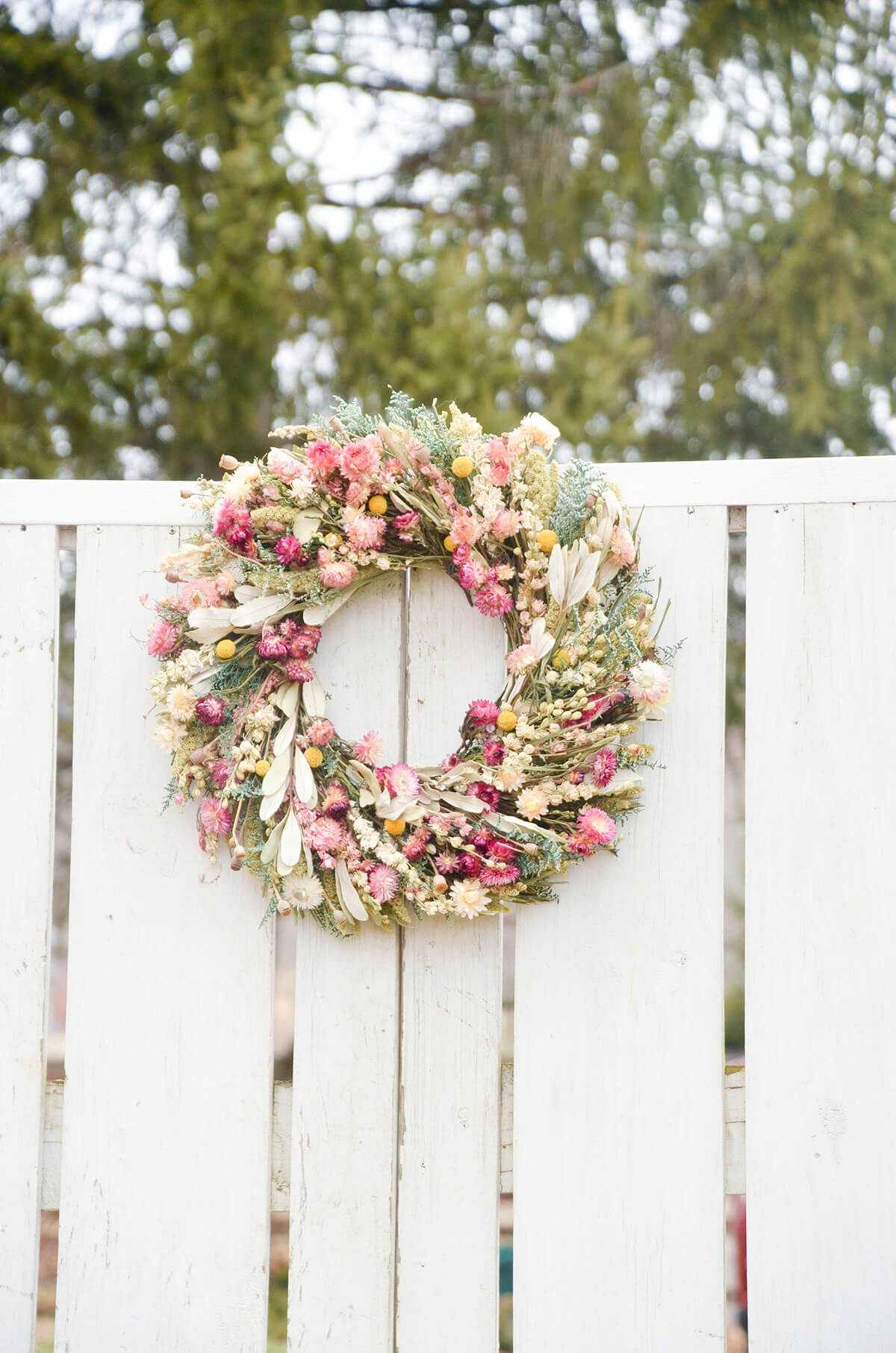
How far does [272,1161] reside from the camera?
61.2 inches

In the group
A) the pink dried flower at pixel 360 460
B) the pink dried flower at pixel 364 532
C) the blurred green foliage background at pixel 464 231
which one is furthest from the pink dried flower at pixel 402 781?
the blurred green foliage background at pixel 464 231

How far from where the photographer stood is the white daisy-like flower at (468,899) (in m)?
1.40

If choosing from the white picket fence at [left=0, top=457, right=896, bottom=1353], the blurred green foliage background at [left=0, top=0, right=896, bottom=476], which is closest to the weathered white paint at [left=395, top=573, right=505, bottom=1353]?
the white picket fence at [left=0, top=457, right=896, bottom=1353]

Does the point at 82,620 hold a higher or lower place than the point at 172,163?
lower

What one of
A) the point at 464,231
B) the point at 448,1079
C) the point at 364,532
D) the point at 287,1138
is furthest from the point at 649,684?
the point at 464,231

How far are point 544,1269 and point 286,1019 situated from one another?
13.1 ft

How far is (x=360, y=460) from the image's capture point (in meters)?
1.46

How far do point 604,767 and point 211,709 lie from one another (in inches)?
22.5

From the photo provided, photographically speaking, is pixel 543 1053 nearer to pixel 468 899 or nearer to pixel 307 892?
pixel 468 899

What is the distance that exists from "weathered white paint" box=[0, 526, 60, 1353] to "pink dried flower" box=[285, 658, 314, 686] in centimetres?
41

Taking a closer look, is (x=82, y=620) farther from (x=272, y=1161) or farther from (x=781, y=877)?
(x=781, y=877)

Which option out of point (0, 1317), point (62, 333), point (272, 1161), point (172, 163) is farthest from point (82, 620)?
point (172, 163)

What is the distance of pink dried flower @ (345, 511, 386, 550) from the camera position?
1.45m

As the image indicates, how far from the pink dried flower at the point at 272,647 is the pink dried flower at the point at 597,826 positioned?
1.62 feet
